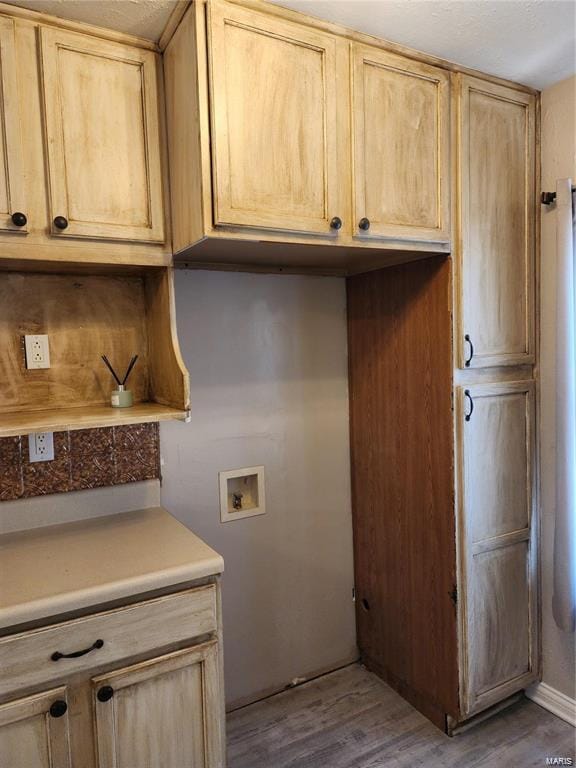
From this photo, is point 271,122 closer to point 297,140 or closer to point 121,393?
point 297,140

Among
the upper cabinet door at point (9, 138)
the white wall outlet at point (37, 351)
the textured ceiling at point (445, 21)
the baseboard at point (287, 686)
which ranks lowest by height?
the baseboard at point (287, 686)

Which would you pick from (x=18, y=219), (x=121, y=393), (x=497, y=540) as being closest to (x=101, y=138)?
(x=18, y=219)

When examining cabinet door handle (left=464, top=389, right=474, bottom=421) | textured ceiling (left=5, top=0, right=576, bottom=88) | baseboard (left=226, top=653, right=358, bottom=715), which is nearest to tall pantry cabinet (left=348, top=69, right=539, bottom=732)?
cabinet door handle (left=464, top=389, right=474, bottom=421)

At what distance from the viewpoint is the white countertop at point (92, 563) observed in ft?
4.09

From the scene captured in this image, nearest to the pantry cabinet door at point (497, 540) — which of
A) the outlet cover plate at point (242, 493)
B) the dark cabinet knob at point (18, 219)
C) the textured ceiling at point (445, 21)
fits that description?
the outlet cover plate at point (242, 493)

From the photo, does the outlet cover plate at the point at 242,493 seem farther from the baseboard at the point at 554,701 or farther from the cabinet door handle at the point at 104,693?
the baseboard at the point at 554,701

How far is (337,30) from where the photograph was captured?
1521 mm

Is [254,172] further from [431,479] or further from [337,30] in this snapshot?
[431,479]

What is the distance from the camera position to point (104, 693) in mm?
1294

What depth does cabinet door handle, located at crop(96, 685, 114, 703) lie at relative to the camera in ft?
4.24

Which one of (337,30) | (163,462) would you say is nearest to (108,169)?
(337,30)

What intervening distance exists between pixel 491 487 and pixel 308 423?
0.75 m

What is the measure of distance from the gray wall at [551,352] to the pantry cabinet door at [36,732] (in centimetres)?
174

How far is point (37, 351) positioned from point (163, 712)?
1.10m
